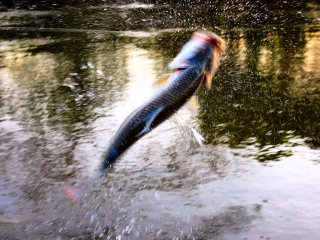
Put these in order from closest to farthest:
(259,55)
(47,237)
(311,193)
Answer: (47,237) < (311,193) < (259,55)

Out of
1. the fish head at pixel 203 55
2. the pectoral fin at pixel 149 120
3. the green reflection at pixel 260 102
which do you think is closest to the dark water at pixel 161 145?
the green reflection at pixel 260 102

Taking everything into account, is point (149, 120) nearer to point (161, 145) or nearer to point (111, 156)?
point (111, 156)

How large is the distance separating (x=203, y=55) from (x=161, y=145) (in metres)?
2.57

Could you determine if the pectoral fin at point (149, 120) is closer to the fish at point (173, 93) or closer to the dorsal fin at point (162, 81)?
the fish at point (173, 93)

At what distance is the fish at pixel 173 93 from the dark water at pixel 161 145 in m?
0.70

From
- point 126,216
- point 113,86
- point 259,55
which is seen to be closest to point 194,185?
point 126,216

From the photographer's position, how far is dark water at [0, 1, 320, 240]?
341 cm

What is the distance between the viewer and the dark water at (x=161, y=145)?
11.2 feet

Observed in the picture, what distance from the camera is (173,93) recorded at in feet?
6.48

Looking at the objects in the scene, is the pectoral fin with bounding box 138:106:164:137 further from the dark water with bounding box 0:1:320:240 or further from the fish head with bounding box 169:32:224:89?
the dark water with bounding box 0:1:320:240

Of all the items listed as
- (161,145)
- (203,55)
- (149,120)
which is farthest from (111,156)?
(161,145)

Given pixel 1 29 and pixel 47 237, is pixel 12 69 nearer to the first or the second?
pixel 1 29

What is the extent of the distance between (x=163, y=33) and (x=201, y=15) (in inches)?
77.0

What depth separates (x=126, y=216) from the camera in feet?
11.5
